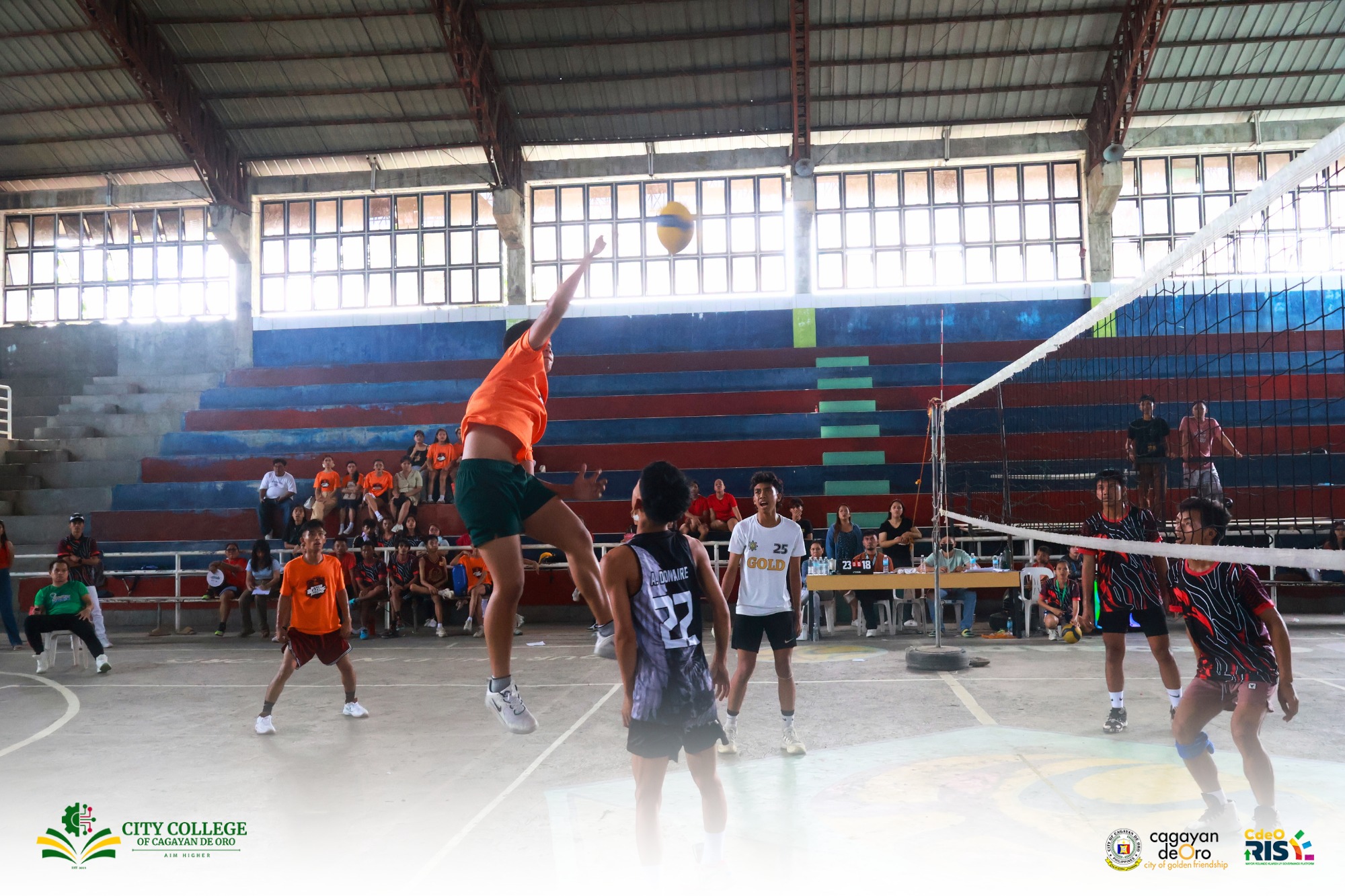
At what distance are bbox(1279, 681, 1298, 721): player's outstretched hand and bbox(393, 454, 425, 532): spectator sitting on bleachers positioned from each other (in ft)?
42.3

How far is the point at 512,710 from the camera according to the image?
14.8ft

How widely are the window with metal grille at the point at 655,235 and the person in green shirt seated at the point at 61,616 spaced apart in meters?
13.3

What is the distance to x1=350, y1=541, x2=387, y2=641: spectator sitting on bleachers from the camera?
1405cm

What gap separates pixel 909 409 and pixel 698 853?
1592 cm

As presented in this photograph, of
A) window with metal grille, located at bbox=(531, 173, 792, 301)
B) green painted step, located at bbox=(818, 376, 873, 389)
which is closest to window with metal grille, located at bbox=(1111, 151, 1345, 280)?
green painted step, located at bbox=(818, 376, 873, 389)

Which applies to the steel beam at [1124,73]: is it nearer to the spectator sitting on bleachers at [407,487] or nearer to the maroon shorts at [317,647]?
the spectator sitting on bleachers at [407,487]

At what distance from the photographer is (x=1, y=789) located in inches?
234

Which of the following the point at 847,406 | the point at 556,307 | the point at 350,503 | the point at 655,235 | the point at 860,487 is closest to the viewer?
the point at 556,307

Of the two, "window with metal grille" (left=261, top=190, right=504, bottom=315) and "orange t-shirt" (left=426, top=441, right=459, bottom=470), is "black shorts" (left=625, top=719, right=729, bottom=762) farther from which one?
"window with metal grille" (left=261, top=190, right=504, bottom=315)

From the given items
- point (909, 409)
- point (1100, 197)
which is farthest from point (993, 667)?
point (1100, 197)

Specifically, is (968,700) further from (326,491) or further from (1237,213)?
(326,491)

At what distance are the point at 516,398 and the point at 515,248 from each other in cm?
1857

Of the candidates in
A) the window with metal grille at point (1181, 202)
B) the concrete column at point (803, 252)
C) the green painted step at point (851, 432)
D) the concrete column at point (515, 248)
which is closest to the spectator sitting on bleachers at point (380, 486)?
the concrete column at point (515, 248)

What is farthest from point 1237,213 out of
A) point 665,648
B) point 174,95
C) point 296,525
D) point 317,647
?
point 174,95
